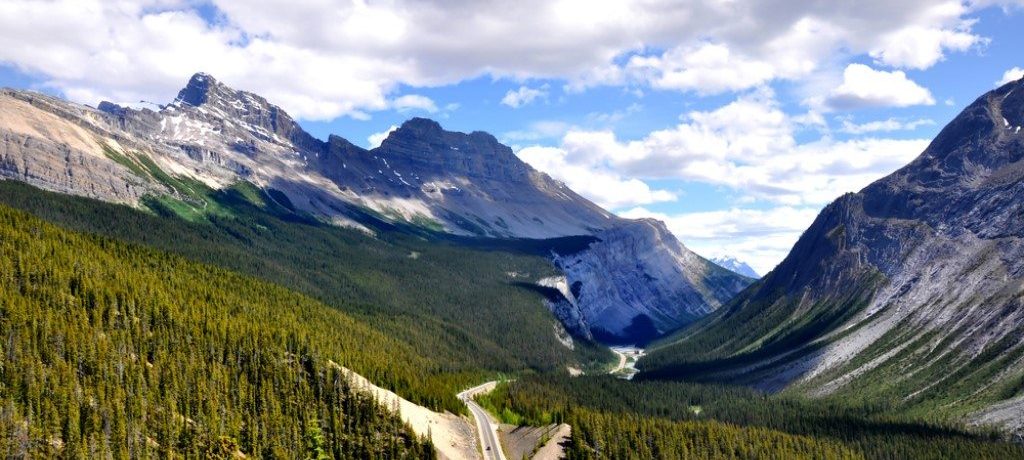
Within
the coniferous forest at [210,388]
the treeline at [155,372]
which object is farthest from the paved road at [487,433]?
the treeline at [155,372]

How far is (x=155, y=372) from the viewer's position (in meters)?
132

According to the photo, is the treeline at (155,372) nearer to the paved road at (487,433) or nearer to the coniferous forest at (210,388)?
the coniferous forest at (210,388)

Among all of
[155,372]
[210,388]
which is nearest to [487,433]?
[210,388]

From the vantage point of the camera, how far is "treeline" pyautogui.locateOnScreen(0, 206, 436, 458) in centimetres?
11506

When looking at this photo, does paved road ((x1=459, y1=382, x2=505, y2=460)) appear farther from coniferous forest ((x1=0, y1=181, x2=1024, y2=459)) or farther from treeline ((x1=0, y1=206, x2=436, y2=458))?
treeline ((x1=0, y1=206, x2=436, y2=458))

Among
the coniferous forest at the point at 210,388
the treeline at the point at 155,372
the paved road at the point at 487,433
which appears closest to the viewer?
the treeline at the point at 155,372

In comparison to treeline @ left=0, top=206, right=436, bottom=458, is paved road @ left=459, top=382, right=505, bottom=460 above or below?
below

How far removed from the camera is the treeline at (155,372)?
115m

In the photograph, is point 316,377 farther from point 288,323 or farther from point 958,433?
point 958,433

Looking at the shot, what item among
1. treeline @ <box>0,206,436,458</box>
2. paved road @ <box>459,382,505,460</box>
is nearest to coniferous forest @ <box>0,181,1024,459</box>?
treeline @ <box>0,206,436,458</box>

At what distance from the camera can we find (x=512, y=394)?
197500mm

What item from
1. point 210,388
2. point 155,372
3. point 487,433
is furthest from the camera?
point 487,433

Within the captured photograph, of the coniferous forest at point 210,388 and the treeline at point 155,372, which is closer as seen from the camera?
the treeline at point 155,372

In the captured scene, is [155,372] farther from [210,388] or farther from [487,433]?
[487,433]
